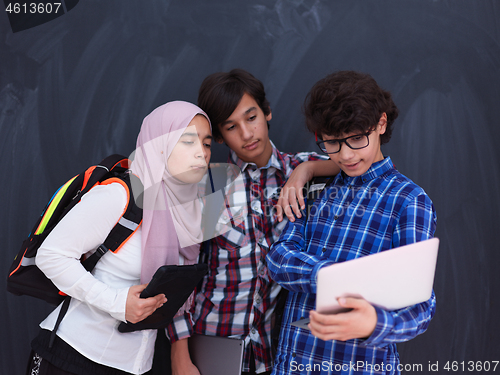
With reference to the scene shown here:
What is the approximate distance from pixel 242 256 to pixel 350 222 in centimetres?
44

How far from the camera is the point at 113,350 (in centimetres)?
119

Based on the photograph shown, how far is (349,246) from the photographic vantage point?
109 centimetres

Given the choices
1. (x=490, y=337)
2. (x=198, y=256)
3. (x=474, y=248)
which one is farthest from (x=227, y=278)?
(x=490, y=337)

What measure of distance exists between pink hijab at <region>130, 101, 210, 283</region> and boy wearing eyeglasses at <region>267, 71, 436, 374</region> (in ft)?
1.06

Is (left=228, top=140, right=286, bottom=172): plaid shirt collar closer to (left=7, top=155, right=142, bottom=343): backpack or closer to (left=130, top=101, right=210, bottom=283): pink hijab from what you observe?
(left=130, top=101, right=210, bottom=283): pink hijab

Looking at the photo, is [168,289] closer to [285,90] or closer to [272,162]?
[272,162]

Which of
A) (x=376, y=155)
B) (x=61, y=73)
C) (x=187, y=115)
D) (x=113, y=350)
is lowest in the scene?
(x=113, y=350)

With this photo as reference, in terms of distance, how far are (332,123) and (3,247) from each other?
61.1 inches

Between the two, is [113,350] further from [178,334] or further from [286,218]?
[286,218]

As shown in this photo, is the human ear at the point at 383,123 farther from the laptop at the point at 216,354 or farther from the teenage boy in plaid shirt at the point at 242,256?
the laptop at the point at 216,354

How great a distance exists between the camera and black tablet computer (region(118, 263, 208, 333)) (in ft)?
3.67

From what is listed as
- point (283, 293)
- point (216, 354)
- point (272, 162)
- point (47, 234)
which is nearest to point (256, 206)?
point (272, 162)

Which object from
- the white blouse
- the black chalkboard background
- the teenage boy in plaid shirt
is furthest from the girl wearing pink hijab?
the black chalkboard background

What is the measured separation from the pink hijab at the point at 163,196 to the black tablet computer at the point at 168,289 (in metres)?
0.08
